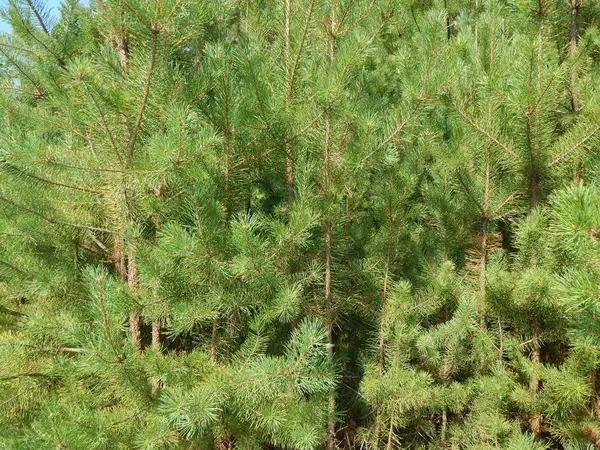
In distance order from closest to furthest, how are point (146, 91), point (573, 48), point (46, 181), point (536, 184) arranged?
point (146, 91) < point (46, 181) < point (536, 184) < point (573, 48)

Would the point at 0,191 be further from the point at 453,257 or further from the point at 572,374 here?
the point at 572,374

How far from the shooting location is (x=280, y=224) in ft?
6.99

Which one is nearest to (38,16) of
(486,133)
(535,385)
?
(486,133)

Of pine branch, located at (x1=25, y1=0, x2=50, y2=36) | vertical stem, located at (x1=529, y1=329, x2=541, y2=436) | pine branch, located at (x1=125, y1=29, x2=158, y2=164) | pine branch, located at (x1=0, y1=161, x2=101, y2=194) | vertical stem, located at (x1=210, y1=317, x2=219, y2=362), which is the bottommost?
vertical stem, located at (x1=529, y1=329, x2=541, y2=436)

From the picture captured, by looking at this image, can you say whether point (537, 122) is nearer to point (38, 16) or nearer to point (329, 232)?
point (329, 232)

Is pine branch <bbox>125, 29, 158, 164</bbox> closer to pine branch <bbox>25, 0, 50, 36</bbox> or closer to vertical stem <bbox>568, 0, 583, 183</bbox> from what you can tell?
pine branch <bbox>25, 0, 50, 36</bbox>

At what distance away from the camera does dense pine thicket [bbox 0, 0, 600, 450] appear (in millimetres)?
2018

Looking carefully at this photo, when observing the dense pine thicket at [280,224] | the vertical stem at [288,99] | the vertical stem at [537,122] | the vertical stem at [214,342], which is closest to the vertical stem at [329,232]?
the dense pine thicket at [280,224]

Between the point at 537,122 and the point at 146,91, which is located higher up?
the point at 146,91

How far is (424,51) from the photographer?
88.7 inches

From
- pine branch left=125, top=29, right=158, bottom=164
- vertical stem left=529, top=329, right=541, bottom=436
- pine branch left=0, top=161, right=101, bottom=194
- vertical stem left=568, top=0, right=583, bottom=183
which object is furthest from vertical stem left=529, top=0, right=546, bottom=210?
pine branch left=0, top=161, right=101, bottom=194

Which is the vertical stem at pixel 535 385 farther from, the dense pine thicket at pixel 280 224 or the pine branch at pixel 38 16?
the pine branch at pixel 38 16

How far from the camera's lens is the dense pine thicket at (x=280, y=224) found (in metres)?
2.02

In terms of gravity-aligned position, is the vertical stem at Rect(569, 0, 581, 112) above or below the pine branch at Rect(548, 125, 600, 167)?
above
